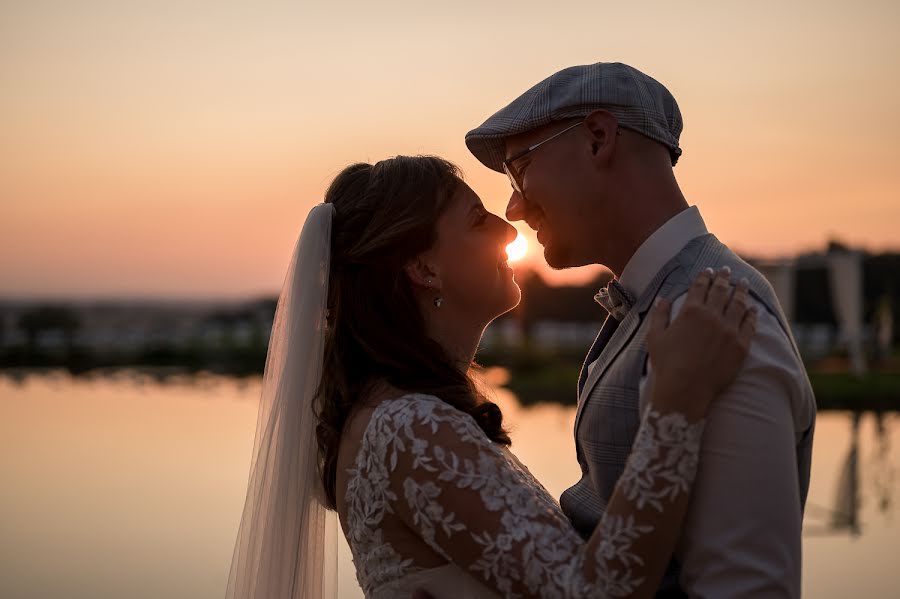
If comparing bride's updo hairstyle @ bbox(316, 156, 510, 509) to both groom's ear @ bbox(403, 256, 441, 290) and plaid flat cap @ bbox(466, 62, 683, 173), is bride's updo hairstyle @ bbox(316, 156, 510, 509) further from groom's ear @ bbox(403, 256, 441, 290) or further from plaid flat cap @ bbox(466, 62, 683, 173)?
plaid flat cap @ bbox(466, 62, 683, 173)

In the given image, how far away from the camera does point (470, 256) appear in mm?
2418

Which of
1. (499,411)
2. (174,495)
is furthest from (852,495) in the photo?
(499,411)

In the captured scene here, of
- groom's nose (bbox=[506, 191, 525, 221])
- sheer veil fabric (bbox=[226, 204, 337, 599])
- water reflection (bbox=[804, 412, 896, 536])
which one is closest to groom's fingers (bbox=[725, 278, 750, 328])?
groom's nose (bbox=[506, 191, 525, 221])

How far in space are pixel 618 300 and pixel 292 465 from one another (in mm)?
953

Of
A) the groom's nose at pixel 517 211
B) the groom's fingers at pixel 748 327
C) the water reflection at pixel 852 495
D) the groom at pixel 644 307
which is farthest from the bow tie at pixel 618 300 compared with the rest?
the water reflection at pixel 852 495

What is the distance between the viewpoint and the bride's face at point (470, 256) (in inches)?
94.2

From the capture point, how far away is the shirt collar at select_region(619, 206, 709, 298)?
1.92 meters

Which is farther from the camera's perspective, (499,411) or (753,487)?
(499,411)

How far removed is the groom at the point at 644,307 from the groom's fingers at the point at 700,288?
0.08 m

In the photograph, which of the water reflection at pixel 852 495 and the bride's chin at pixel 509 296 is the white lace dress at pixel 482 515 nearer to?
the bride's chin at pixel 509 296

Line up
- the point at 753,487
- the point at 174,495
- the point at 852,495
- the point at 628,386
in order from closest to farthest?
the point at 753,487, the point at 628,386, the point at 852,495, the point at 174,495

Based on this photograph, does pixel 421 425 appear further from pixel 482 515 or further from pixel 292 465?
pixel 292 465

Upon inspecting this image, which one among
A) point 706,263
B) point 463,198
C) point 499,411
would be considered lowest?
point 499,411

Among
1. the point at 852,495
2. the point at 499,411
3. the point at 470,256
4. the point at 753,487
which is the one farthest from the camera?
the point at 852,495
